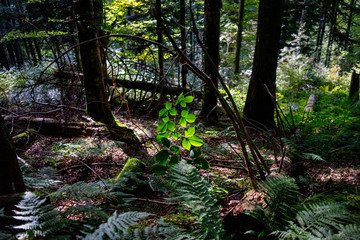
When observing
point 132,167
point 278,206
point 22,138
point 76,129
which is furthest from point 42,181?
point 22,138

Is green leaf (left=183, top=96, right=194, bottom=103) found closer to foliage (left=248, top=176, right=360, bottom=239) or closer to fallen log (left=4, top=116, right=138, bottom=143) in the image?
foliage (left=248, top=176, right=360, bottom=239)

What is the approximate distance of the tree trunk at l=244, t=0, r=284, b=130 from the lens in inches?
201

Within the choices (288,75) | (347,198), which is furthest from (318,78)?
(347,198)

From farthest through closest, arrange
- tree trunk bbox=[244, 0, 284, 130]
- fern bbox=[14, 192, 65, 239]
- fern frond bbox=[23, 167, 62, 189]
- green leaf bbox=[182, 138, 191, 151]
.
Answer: tree trunk bbox=[244, 0, 284, 130], fern frond bbox=[23, 167, 62, 189], green leaf bbox=[182, 138, 191, 151], fern bbox=[14, 192, 65, 239]

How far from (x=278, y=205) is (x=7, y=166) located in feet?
6.61

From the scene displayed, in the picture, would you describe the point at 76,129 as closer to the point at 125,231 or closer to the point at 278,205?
the point at 125,231

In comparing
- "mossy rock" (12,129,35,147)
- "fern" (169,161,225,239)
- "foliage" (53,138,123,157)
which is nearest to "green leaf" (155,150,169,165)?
"fern" (169,161,225,239)

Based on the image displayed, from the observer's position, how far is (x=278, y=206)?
1.57 meters

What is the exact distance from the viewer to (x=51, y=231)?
1.19m

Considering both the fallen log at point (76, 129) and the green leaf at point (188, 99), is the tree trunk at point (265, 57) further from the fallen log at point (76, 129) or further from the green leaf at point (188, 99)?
the green leaf at point (188, 99)

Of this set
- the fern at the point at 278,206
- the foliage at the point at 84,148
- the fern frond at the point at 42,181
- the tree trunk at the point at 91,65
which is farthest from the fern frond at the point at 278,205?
the tree trunk at the point at 91,65

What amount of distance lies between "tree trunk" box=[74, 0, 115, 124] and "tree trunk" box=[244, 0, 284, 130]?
12.2 feet

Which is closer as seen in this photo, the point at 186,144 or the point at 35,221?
the point at 35,221

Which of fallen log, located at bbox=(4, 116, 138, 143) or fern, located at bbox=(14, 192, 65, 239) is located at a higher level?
fern, located at bbox=(14, 192, 65, 239)
